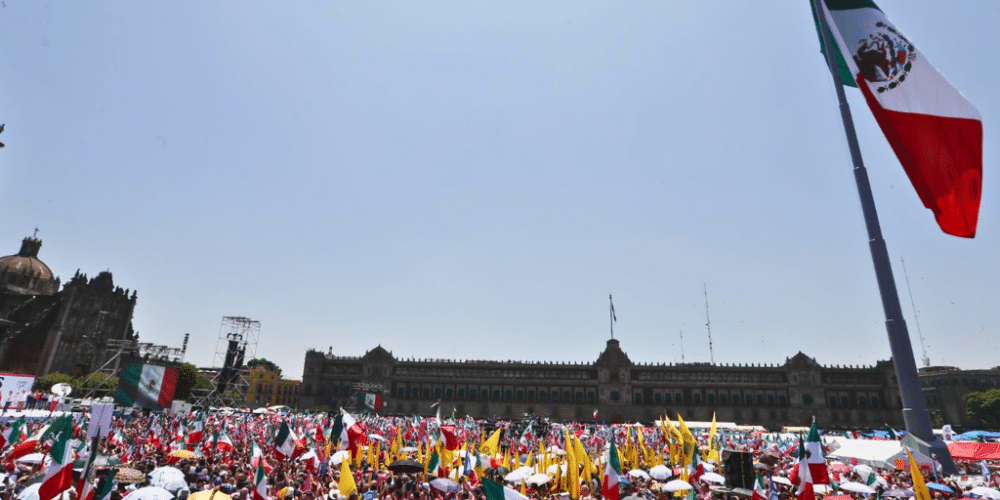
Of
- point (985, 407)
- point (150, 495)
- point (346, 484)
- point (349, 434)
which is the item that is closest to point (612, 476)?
point (346, 484)

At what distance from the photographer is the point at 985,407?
2635 inches

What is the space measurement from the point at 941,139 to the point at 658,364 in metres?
82.5

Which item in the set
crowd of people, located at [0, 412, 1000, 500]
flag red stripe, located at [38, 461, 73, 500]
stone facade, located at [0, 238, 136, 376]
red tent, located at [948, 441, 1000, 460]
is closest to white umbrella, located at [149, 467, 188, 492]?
crowd of people, located at [0, 412, 1000, 500]

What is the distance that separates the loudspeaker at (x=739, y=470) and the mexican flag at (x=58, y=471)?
16.7 metres

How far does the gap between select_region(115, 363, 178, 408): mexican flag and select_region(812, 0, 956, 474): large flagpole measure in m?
53.4

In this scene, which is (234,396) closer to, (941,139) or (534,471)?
(534,471)

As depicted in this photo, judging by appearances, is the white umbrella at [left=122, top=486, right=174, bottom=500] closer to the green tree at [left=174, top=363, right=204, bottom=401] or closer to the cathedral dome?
the green tree at [left=174, top=363, right=204, bottom=401]

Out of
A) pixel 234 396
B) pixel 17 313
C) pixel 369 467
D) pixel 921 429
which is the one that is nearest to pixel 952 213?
pixel 921 429

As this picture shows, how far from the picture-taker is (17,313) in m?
69.8

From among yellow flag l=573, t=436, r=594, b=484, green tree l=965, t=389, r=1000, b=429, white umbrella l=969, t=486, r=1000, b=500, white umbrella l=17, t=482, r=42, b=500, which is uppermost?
green tree l=965, t=389, r=1000, b=429

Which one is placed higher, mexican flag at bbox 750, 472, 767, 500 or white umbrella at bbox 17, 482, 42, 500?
mexican flag at bbox 750, 472, 767, 500

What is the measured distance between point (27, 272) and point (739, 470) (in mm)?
100222

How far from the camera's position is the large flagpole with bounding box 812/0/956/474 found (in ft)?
26.0

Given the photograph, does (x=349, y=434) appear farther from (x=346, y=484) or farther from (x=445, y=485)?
(x=346, y=484)
